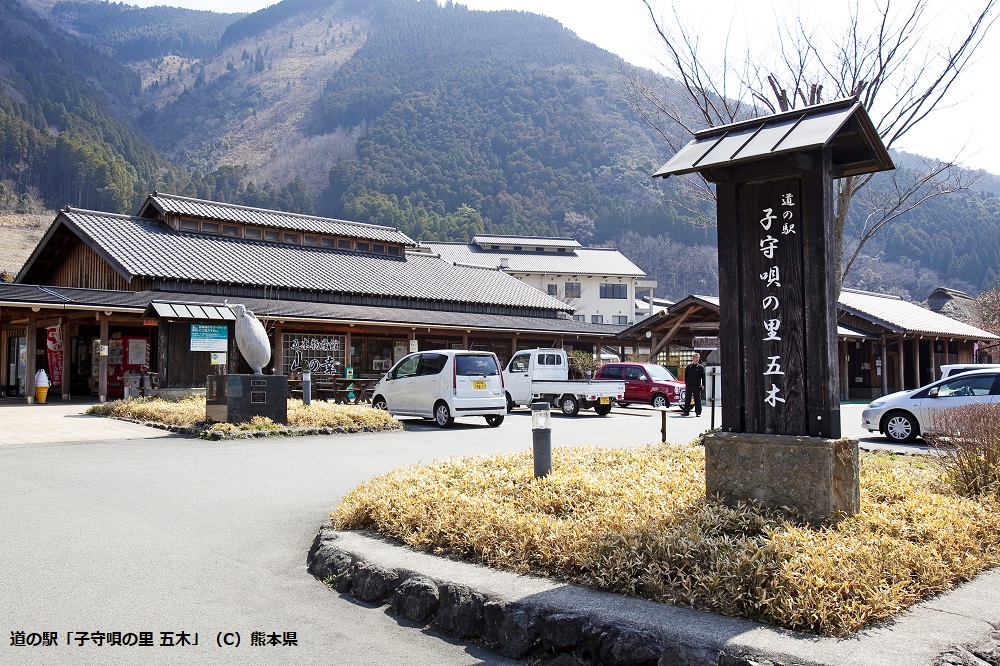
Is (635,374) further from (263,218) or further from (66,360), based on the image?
(263,218)

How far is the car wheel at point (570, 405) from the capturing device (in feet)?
65.4

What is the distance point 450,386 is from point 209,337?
8.61 meters

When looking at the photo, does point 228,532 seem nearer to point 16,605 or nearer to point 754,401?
point 16,605

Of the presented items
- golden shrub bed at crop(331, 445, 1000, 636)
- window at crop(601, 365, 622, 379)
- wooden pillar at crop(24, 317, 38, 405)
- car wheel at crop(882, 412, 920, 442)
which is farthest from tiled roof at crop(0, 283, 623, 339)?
golden shrub bed at crop(331, 445, 1000, 636)

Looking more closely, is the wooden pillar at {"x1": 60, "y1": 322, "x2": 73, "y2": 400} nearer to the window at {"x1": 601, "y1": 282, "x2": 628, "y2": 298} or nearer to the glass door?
the glass door

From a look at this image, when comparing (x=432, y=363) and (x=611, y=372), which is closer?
(x=432, y=363)

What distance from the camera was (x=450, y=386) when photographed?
16031mm

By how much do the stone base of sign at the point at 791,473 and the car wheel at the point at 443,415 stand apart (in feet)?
36.5

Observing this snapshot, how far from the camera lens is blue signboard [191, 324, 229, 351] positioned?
20.9 meters

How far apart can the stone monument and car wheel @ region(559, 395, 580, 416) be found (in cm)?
782

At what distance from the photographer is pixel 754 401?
5.29 m

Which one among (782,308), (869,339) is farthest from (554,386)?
(869,339)

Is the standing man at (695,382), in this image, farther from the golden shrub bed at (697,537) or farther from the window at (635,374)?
the golden shrub bed at (697,537)

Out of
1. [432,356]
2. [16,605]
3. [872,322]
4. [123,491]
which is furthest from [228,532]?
[872,322]
